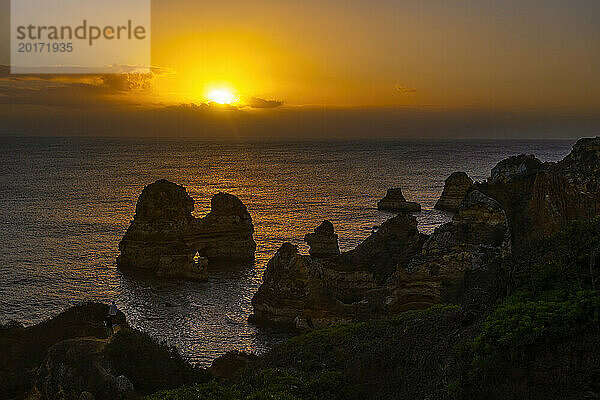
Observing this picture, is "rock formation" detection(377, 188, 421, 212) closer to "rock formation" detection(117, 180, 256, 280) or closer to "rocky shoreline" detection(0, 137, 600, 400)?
"rock formation" detection(117, 180, 256, 280)

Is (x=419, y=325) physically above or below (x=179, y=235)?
above

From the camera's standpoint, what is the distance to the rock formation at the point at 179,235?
5101cm

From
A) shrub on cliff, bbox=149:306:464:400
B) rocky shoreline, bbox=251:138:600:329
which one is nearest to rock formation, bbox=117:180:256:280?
rocky shoreline, bbox=251:138:600:329

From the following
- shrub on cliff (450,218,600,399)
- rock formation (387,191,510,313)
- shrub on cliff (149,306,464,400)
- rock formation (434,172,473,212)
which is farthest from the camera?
rock formation (434,172,473,212)

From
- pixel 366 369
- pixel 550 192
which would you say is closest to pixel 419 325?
pixel 366 369

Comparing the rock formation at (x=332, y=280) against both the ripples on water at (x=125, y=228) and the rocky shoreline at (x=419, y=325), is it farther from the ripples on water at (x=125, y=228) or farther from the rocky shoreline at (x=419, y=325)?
the ripples on water at (x=125, y=228)

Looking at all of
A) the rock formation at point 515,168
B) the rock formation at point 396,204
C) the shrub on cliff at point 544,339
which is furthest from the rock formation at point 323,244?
the shrub on cliff at point 544,339

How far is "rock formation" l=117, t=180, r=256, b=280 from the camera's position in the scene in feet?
167

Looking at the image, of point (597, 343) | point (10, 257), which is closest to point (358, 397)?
point (597, 343)

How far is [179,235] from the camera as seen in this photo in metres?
54.2

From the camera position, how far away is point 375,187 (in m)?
129

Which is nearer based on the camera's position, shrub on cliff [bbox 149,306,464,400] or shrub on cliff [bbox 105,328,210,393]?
shrub on cliff [bbox 149,306,464,400]

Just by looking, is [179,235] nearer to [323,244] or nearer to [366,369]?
[323,244]

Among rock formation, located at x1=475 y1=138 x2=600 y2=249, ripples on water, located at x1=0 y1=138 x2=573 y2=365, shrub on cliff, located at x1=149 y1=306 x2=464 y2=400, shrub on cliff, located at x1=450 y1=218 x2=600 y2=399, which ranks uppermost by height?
rock formation, located at x1=475 y1=138 x2=600 y2=249
